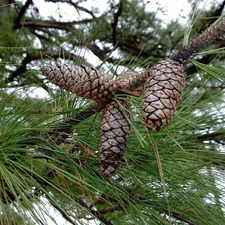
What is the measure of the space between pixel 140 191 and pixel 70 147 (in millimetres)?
109

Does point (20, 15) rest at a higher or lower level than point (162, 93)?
higher

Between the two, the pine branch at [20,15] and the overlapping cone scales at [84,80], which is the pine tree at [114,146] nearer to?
the overlapping cone scales at [84,80]

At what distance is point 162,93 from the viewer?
408 mm

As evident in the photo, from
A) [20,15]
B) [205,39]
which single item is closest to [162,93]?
[205,39]

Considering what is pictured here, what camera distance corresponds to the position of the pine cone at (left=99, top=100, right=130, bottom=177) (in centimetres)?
48

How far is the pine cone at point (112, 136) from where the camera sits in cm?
48

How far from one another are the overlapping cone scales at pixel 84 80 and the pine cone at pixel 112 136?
16 mm

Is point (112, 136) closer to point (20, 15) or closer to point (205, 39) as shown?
point (205, 39)

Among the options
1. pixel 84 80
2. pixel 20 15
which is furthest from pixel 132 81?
pixel 20 15

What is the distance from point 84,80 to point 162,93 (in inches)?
4.2

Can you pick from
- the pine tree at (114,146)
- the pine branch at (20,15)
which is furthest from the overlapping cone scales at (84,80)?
the pine branch at (20,15)

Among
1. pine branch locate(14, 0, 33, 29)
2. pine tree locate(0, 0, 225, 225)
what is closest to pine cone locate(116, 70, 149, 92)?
pine tree locate(0, 0, 225, 225)

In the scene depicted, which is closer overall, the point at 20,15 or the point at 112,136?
the point at 112,136

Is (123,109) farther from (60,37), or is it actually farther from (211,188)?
(60,37)
